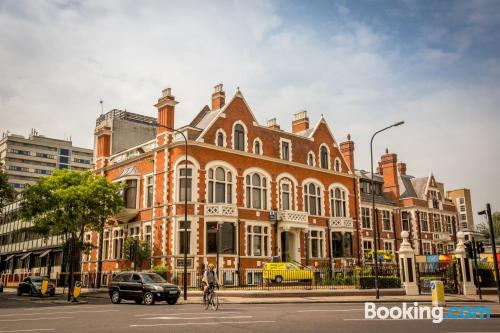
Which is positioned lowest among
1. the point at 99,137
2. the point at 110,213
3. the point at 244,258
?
the point at 244,258

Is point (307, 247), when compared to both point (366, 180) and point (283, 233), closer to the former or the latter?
point (283, 233)

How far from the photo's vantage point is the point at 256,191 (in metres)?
39.7

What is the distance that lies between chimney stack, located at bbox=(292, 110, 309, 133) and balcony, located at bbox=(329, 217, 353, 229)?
9.99 m

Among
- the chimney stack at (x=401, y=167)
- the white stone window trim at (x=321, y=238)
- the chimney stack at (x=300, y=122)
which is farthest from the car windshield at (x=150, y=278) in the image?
the chimney stack at (x=401, y=167)

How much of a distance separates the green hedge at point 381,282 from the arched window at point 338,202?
14601 mm

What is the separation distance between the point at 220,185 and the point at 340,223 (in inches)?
547

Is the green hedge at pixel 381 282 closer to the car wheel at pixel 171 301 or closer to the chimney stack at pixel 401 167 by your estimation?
the car wheel at pixel 171 301

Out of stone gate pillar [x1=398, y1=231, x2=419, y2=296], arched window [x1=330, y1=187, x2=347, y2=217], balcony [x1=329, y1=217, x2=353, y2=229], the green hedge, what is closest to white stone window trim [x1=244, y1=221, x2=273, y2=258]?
balcony [x1=329, y1=217, x2=353, y2=229]

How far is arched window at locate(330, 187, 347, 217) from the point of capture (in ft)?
151

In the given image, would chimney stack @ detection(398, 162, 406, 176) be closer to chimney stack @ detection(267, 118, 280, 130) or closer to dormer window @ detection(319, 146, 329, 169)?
dormer window @ detection(319, 146, 329, 169)

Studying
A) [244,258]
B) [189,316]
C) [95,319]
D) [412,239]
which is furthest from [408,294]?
[412,239]

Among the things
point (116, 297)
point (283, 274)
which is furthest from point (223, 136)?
point (116, 297)

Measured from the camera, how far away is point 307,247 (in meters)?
41.4

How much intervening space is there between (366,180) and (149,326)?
46.9 meters
